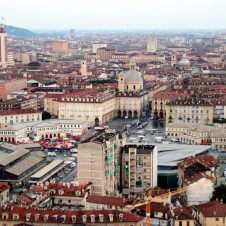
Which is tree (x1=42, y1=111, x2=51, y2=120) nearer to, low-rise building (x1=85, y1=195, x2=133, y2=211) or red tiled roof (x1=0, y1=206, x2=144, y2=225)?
low-rise building (x1=85, y1=195, x2=133, y2=211)

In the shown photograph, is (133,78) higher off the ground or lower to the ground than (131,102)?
higher

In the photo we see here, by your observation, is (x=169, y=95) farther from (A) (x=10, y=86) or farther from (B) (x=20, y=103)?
(A) (x=10, y=86)

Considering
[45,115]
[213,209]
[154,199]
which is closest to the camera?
[213,209]

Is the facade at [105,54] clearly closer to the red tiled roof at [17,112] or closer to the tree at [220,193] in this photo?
the red tiled roof at [17,112]

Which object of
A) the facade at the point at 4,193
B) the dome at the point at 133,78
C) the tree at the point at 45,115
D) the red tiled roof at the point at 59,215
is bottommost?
the tree at the point at 45,115

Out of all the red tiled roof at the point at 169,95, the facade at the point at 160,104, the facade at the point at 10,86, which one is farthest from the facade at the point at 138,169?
the facade at the point at 10,86

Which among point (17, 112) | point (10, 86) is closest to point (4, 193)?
point (17, 112)

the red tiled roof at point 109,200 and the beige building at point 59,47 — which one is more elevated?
the red tiled roof at point 109,200
